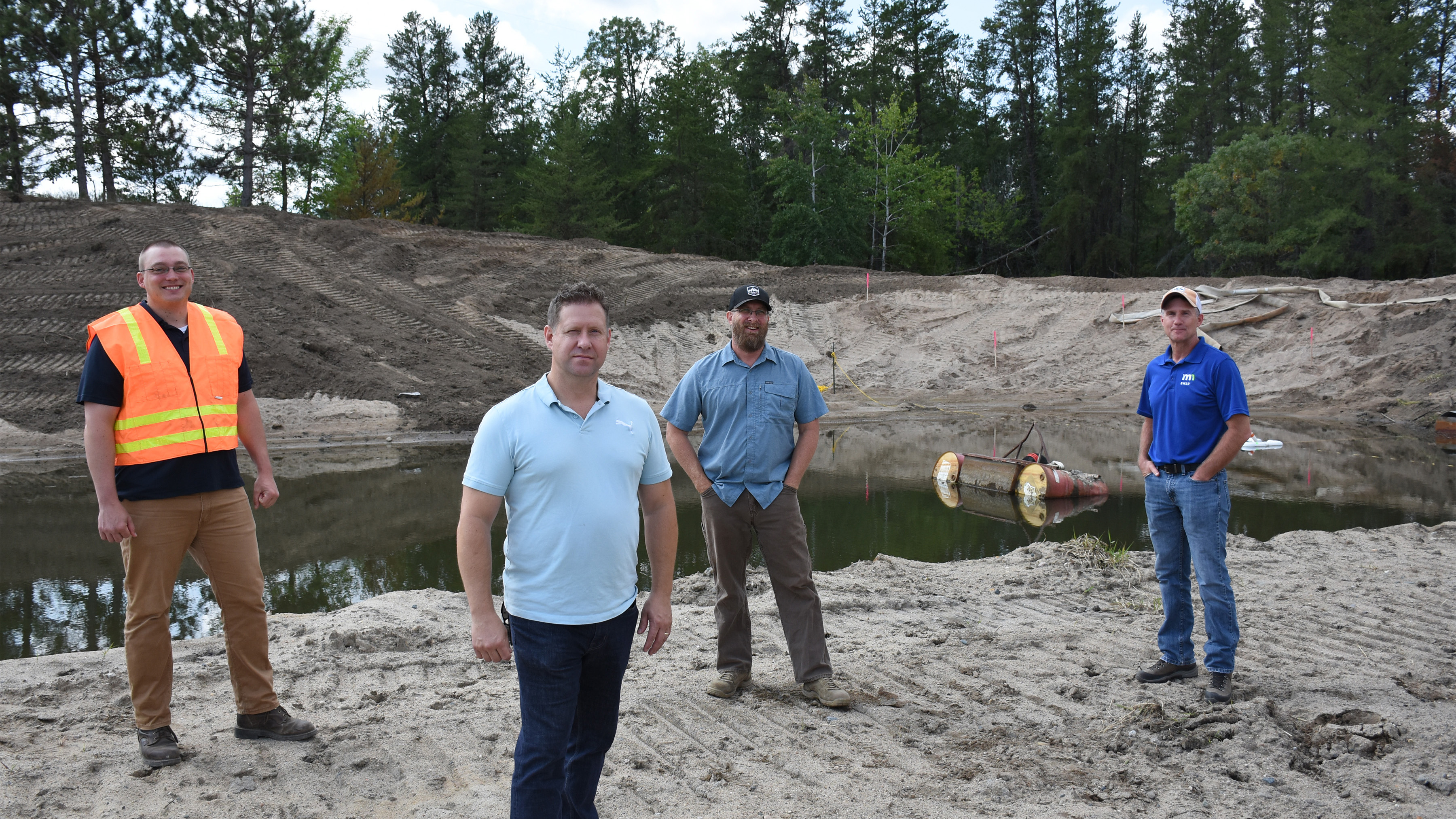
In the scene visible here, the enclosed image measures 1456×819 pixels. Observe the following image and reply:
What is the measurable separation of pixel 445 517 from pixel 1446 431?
706 inches

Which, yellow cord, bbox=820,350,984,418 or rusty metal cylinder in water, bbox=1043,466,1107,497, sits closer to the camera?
rusty metal cylinder in water, bbox=1043,466,1107,497

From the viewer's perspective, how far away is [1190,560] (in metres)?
5.08

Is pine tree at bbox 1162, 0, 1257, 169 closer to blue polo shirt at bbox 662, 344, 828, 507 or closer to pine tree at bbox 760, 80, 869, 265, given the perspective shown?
pine tree at bbox 760, 80, 869, 265

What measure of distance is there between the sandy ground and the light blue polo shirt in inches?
52.1

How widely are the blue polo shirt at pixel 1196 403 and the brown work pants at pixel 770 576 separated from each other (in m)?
1.96

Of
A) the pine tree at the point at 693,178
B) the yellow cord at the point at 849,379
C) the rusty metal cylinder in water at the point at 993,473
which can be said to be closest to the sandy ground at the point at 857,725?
the rusty metal cylinder in water at the point at 993,473

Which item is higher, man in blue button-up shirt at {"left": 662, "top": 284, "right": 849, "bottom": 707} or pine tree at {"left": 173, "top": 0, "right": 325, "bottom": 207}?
pine tree at {"left": 173, "top": 0, "right": 325, "bottom": 207}

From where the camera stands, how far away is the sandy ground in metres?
3.72

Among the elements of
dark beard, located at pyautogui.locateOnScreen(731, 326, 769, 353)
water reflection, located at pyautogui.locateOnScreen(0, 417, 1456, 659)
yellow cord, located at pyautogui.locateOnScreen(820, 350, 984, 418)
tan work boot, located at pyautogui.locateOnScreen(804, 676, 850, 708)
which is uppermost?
dark beard, located at pyautogui.locateOnScreen(731, 326, 769, 353)

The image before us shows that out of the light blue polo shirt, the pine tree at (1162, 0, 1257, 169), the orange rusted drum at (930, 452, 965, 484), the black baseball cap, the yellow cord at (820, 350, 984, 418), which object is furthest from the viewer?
the pine tree at (1162, 0, 1257, 169)

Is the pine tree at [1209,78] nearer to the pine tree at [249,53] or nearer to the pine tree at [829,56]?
the pine tree at [829,56]

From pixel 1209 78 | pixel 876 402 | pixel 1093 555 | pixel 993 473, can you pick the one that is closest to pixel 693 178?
pixel 876 402

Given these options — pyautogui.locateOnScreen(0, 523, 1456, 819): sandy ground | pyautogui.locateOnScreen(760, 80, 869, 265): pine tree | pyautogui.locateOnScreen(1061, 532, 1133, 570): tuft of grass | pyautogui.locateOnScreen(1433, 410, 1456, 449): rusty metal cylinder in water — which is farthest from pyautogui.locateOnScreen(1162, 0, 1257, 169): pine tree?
pyautogui.locateOnScreen(0, 523, 1456, 819): sandy ground

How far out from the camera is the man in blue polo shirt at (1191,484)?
4.71 metres
